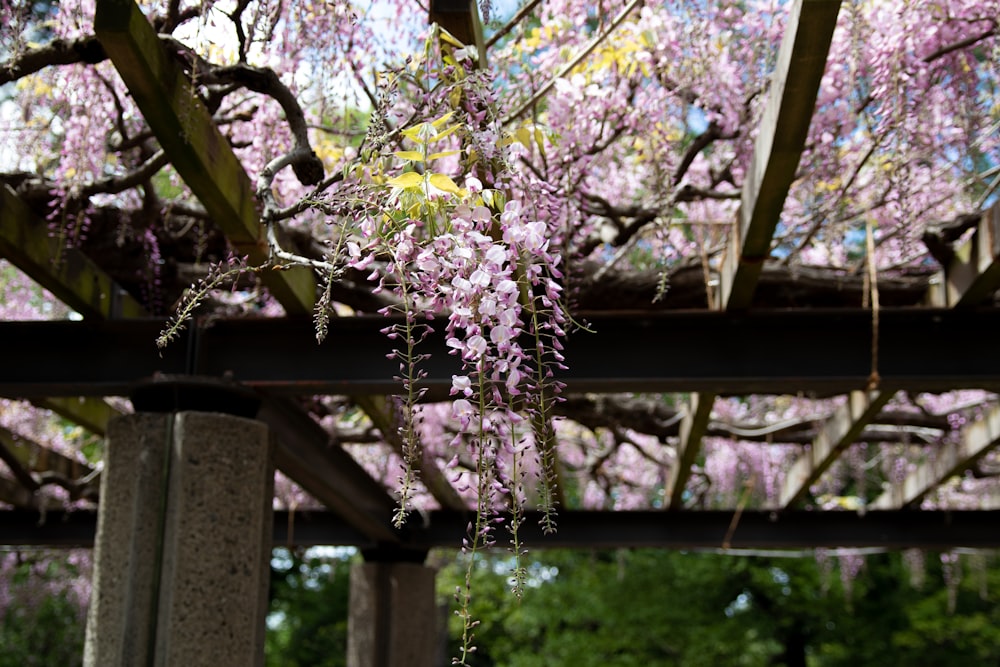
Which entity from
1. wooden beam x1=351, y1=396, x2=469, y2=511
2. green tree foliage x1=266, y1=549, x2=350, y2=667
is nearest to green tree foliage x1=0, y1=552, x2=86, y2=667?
green tree foliage x1=266, y1=549, x2=350, y2=667

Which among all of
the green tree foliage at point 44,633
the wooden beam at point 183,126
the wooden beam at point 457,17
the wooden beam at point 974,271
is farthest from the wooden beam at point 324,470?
the green tree foliage at point 44,633

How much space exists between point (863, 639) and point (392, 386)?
9.24 metres

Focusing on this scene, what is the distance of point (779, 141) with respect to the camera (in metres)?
2.56

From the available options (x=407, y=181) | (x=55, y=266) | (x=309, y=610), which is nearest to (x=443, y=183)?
(x=407, y=181)

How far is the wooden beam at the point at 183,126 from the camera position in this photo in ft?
6.75

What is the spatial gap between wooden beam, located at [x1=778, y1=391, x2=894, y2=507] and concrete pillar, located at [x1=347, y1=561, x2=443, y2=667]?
240 centimetres

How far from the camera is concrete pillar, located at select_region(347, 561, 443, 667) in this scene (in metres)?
6.66

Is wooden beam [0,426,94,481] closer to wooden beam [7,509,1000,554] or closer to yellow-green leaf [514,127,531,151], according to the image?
wooden beam [7,509,1000,554]

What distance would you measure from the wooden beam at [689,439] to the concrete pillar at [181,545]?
1.73 m

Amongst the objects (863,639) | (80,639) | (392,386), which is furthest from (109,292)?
(863,639)

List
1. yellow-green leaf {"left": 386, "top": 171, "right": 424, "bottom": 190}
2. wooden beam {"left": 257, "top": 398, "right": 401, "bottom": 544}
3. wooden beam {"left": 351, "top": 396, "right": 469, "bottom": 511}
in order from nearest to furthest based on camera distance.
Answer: yellow-green leaf {"left": 386, "top": 171, "right": 424, "bottom": 190} < wooden beam {"left": 257, "top": 398, "right": 401, "bottom": 544} < wooden beam {"left": 351, "top": 396, "right": 469, "bottom": 511}

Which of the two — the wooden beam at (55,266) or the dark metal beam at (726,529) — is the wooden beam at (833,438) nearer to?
the dark metal beam at (726,529)

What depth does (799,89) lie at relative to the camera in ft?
7.73

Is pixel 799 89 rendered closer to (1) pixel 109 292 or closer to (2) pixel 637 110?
(2) pixel 637 110
